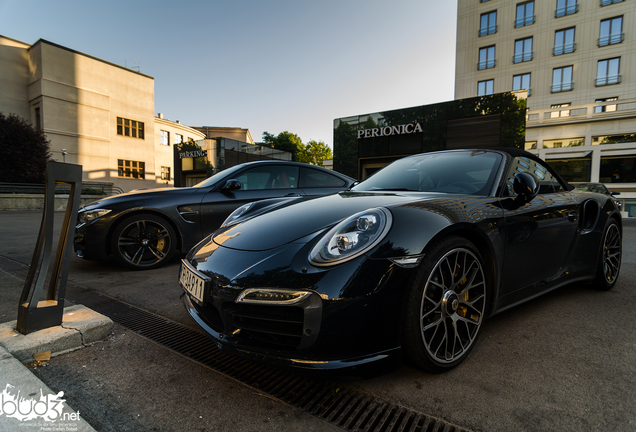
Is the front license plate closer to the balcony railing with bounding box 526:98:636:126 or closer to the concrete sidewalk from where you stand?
the concrete sidewalk

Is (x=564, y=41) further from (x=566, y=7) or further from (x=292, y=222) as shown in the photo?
(x=292, y=222)

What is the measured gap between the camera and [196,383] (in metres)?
1.64

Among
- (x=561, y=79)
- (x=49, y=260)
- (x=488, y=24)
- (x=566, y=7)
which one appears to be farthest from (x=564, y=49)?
(x=49, y=260)

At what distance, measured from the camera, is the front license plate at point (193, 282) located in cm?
171

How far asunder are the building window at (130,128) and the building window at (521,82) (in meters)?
32.3

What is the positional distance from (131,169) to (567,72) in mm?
36768

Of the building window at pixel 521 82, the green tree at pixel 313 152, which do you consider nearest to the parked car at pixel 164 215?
the building window at pixel 521 82

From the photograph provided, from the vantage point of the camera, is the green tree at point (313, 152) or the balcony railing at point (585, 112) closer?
the balcony railing at point (585, 112)

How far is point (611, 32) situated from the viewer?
2458cm

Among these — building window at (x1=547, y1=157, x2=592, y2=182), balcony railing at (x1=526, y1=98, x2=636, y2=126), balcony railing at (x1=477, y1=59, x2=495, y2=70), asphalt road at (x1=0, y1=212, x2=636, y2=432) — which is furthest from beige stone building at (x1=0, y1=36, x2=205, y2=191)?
building window at (x1=547, y1=157, x2=592, y2=182)

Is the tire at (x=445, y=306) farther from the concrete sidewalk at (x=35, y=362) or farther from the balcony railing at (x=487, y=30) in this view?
the balcony railing at (x=487, y=30)

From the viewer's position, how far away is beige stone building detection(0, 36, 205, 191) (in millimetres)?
25000

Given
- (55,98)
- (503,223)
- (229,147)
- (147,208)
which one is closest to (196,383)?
(503,223)

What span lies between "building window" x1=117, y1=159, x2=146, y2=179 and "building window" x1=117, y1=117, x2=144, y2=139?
246 cm
